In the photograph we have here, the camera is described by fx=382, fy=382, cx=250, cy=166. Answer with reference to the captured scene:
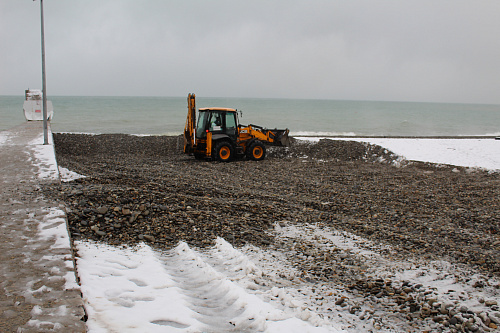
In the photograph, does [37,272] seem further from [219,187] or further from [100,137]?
[100,137]

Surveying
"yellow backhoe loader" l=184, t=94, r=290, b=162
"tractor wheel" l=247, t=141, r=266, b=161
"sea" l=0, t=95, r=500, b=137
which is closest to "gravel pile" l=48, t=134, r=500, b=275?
"yellow backhoe loader" l=184, t=94, r=290, b=162

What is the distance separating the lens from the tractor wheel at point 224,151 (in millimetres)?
14719

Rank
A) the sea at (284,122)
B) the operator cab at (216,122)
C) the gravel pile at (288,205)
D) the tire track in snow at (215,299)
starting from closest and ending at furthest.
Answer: the tire track in snow at (215,299), the gravel pile at (288,205), the operator cab at (216,122), the sea at (284,122)

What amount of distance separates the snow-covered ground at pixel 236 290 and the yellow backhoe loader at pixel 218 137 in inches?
359

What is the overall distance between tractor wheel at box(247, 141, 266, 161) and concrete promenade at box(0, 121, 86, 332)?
349 inches

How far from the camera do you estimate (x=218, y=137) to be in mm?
14859

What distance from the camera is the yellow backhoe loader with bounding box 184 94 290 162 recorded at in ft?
47.4

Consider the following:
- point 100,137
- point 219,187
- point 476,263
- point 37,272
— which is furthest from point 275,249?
point 100,137

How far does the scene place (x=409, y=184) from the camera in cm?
1064

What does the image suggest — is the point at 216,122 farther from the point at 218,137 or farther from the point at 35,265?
the point at 35,265

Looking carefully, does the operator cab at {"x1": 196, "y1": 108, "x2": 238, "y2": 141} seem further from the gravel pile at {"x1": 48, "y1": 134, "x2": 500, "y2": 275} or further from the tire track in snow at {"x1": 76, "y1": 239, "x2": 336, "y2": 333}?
the tire track in snow at {"x1": 76, "y1": 239, "x2": 336, "y2": 333}

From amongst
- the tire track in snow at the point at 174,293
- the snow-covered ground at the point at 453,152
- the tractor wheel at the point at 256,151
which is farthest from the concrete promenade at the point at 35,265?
the snow-covered ground at the point at 453,152

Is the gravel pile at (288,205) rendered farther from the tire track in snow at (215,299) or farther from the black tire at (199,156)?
the black tire at (199,156)

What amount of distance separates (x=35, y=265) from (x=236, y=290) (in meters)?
2.08
